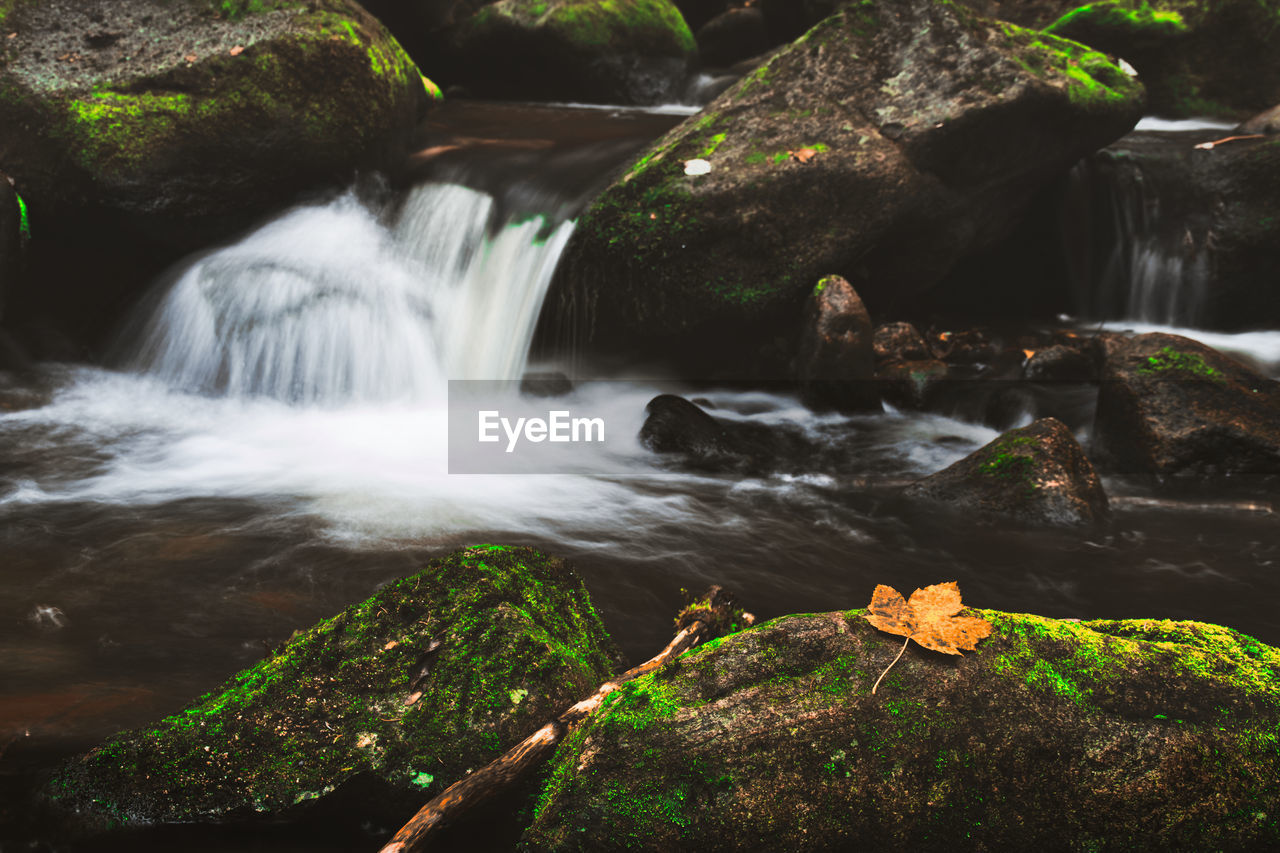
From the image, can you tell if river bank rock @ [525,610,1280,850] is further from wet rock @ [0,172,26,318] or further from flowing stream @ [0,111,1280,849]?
wet rock @ [0,172,26,318]

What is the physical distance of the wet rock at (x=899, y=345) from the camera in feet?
25.2

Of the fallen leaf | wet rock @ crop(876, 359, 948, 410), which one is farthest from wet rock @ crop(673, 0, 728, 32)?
wet rock @ crop(876, 359, 948, 410)

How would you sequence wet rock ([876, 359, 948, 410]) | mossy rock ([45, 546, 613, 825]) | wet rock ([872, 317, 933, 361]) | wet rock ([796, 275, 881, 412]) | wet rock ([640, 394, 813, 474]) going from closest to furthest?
mossy rock ([45, 546, 613, 825]) → wet rock ([640, 394, 813, 474]) → wet rock ([796, 275, 881, 412]) → wet rock ([876, 359, 948, 410]) → wet rock ([872, 317, 933, 361])

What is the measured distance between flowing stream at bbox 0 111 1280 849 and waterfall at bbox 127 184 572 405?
0.02m

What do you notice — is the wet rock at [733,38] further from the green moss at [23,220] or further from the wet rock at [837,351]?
the green moss at [23,220]

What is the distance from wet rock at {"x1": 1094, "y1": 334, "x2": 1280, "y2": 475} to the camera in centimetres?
565

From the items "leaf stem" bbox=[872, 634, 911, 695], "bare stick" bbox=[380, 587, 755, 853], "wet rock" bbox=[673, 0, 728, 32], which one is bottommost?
"bare stick" bbox=[380, 587, 755, 853]

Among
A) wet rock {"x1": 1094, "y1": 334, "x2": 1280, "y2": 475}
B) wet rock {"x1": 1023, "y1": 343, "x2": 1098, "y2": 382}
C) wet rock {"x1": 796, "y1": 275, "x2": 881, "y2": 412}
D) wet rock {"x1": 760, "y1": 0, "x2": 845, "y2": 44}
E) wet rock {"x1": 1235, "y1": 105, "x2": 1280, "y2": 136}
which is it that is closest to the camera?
wet rock {"x1": 1094, "y1": 334, "x2": 1280, "y2": 475}

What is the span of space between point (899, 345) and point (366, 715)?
21.3 feet

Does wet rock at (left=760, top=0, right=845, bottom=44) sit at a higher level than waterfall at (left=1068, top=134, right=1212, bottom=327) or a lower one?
higher

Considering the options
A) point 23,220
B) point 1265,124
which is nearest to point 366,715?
point 23,220

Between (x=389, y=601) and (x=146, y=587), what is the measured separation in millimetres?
1853

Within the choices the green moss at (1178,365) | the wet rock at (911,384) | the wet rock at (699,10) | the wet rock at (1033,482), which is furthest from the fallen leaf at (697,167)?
the wet rock at (699,10)

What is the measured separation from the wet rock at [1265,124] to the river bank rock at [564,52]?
8.11 meters
